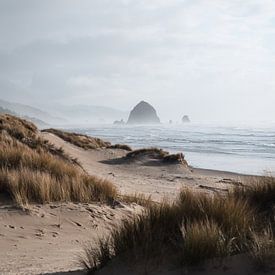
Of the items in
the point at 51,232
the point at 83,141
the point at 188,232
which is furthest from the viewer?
the point at 83,141

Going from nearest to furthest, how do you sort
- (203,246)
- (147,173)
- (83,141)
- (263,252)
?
1. (263,252)
2. (203,246)
3. (147,173)
4. (83,141)

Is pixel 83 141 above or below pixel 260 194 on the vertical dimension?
below

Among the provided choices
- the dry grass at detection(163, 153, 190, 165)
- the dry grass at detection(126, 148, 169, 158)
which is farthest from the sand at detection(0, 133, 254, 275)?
the dry grass at detection(126, 148, 169, 158)

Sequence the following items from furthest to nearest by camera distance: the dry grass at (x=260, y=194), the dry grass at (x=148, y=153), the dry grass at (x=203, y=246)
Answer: the dry grass at (x=148, y=153)
the dry grass at (x=260, y=194)
the dry grass at (x=203, y=246)

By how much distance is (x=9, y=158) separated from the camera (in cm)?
1196

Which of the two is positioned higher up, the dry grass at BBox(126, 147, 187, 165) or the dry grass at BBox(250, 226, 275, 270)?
the dry grass at BBox(250, 226, 275, 270)

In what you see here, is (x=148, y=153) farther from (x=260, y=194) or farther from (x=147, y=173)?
(x=260, y=194)

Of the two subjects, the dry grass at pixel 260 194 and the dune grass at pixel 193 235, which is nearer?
the dune grass at pixel 193 235

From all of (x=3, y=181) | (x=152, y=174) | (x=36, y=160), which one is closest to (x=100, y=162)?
(x=152, y=174)

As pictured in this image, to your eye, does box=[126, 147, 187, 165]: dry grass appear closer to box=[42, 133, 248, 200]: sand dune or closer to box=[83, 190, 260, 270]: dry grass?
Result: box=[42, 133, 248, 200]: sand dune

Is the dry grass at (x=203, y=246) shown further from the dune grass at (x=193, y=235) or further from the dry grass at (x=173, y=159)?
the dry grass at (x=173, y=159)

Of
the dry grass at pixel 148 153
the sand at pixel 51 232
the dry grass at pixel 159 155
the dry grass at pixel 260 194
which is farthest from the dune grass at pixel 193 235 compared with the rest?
the dry grass at pixel 148 153

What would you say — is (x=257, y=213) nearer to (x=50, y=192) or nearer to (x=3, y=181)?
(x=50, y=192)

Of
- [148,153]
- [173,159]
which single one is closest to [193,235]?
[173,159]
